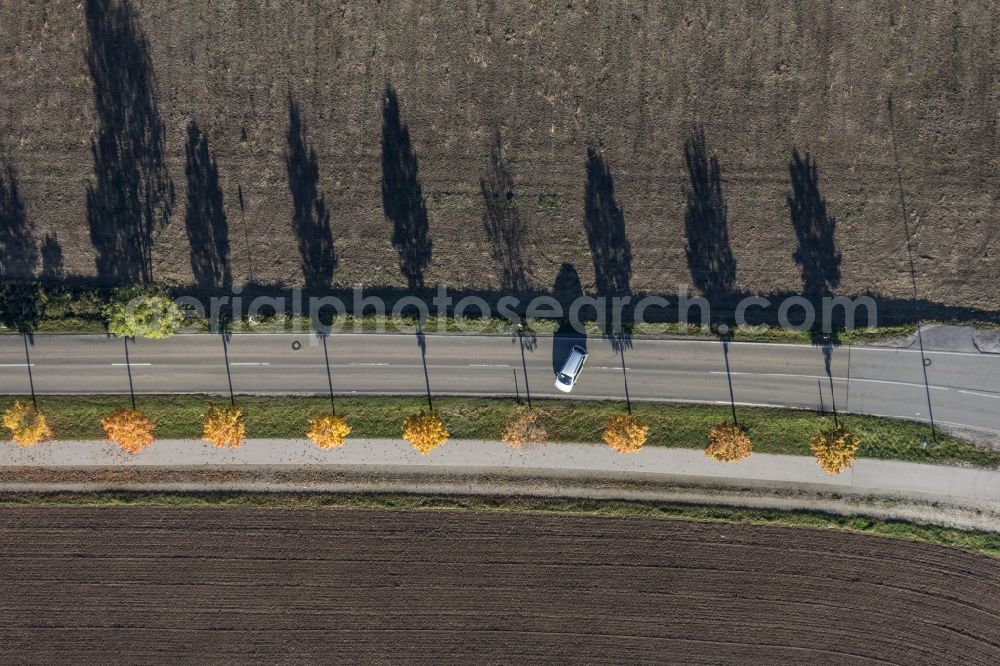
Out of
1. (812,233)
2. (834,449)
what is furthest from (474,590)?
(812,233)

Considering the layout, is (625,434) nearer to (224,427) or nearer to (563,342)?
(563,342)

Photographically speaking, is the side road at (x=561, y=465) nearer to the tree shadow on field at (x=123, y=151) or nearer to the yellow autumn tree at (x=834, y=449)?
the yellow autumn tree at (x=834, y=449)

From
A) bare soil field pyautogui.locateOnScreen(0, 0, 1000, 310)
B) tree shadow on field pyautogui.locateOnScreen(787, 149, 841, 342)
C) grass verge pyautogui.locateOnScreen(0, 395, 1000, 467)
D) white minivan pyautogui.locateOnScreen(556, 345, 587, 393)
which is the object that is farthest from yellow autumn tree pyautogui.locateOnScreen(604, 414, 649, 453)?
tree shadow on field pyautogui.locateOnScreen(787, 149, 841, 342)

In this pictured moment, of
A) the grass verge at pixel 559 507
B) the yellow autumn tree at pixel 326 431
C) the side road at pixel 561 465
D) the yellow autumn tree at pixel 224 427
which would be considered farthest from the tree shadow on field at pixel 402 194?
the grass verge at pixel 559 507

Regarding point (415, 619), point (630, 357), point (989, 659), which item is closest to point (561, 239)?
point (630, 357)

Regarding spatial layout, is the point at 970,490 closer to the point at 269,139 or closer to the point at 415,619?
the point at 415,619

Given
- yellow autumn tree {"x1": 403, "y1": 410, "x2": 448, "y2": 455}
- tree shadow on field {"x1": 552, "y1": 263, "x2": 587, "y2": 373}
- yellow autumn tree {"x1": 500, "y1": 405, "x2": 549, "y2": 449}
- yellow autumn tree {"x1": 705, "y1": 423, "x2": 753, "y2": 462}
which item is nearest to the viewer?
yellow autumn tree {"x1": 403, "y1": 410, "x2": 448, "y2": 455}

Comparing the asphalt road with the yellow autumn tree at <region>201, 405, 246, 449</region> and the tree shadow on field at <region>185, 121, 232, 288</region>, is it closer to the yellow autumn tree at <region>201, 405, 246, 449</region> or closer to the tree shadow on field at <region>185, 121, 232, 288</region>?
the yellow autumn tree at <region>201, 405, 246, 449</region>
